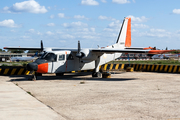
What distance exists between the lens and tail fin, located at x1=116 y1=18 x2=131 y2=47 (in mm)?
26812

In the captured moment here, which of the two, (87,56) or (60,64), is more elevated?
(87,56)

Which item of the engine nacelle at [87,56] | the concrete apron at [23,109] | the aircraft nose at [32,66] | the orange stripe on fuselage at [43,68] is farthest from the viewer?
the engine nacelle at [87,56]

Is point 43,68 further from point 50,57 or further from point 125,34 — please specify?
point 125,34

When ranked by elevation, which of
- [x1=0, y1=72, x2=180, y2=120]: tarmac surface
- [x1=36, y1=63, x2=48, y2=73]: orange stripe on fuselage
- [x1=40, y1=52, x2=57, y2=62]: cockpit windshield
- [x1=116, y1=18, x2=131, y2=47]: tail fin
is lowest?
[x1=0, y1=72, x2=180, y2=120]: tarmac surface

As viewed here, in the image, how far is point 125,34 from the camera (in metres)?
27.3

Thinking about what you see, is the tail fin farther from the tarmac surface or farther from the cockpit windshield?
the tarmac surface

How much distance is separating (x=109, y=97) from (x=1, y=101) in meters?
4.75

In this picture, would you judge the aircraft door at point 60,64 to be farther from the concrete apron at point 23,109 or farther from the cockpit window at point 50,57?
the concrete apron at point 23,109

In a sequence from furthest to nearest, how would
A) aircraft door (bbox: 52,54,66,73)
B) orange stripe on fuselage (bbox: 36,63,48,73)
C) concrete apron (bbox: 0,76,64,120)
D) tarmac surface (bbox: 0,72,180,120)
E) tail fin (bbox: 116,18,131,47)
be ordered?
tail fin (bbox: 116,18,131,47)
aircraft door (bbox: 52,54,66,73)
orange stripe on fuselage (bbox: 36,63,48,73)
tarmac surface (bbox: 0,72,180,120)
concrete apron (bbox: 0,76,64,120)

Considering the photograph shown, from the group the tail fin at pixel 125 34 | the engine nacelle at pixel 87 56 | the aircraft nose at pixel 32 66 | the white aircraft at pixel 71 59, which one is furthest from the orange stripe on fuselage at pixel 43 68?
the tail fin at pixel 125 34

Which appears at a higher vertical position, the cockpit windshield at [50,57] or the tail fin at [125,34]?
the tail fin at [125,34]

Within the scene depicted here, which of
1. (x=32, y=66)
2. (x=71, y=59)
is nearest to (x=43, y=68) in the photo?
(x=32, y=66)

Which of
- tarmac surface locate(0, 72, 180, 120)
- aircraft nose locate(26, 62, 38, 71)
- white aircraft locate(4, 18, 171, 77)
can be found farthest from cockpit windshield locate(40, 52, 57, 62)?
tarmac surface locate(0, 72, 180, 120)

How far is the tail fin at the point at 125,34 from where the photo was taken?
26.8m
